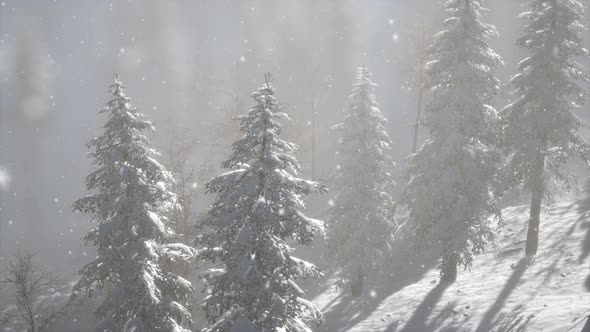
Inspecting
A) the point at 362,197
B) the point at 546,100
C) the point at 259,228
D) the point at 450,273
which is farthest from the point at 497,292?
the point at 259,228

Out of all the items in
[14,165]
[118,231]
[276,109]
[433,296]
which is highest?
[14,165]

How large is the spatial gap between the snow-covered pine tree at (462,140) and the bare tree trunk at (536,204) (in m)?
1.92

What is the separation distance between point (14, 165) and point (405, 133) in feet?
185

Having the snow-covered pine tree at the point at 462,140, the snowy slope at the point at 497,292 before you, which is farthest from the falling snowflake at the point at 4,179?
the snow-covered pine tree at the point at 462,140

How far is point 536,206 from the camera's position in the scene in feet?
66.8

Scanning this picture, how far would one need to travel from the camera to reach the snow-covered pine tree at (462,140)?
19078 millimetres

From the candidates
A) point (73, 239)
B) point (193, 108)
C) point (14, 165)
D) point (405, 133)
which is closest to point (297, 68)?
point (405, 133)

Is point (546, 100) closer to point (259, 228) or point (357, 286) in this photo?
point (357, 286)

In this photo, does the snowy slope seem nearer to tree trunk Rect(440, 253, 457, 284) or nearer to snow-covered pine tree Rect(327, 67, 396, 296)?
tree trunk Rect(440, 253, 457, 284)

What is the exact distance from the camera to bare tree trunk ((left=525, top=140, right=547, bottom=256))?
19.7 meters

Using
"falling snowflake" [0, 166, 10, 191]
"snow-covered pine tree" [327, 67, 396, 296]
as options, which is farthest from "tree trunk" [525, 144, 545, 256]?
"falling snowflake" [0, 166, 10, 191]

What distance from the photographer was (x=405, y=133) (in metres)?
50.4

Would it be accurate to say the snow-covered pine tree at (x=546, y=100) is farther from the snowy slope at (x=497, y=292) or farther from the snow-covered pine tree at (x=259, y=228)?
the snow-covered pine tree at (x=259, y=228)

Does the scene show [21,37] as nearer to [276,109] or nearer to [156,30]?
[156,30]
